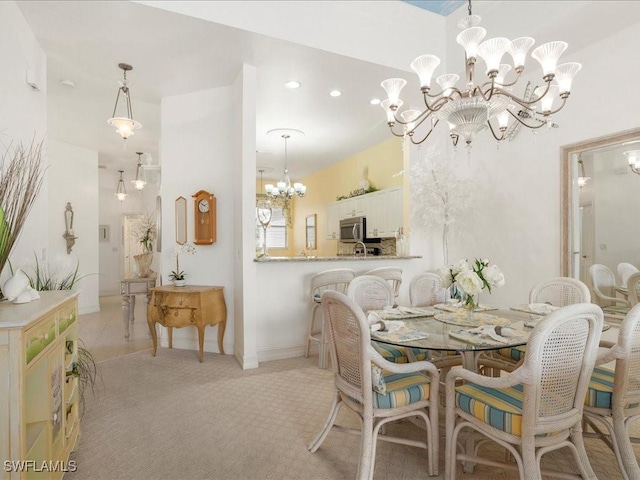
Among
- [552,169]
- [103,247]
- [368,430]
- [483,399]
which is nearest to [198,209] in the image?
[368,430]

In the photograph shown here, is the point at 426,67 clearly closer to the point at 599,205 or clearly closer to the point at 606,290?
the point at 599,205

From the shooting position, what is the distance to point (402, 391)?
1793mm

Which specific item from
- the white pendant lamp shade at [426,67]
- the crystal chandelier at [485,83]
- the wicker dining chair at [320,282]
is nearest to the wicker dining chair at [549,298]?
the crystal chandelier at [485,83]

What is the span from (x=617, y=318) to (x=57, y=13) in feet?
16.8

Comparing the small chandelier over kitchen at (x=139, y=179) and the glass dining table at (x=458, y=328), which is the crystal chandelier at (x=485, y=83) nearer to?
the glass dining table at (x=458, y=328)

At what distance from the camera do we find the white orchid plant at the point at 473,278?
2.19 metres

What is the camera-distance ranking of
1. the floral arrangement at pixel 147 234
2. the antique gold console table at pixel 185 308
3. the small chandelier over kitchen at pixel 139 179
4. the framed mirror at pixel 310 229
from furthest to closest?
the framed mirror at pixel 310 229
the small chandelier over kitchen at pixel 139 179
the floral arrangement at pixel 147 234
the antique gold console table at pixel 185 308

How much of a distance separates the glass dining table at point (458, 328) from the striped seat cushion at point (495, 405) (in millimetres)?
200

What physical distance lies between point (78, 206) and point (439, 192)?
606cm

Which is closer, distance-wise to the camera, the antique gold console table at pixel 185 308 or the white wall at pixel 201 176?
the antique gold console table at pixel 185 308

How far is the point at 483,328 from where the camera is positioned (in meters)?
2.00

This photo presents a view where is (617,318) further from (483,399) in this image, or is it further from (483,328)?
(483,399)

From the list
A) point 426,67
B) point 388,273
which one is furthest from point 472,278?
point 388,273

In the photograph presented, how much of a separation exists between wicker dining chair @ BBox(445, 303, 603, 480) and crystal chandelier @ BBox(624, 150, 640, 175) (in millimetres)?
2102
